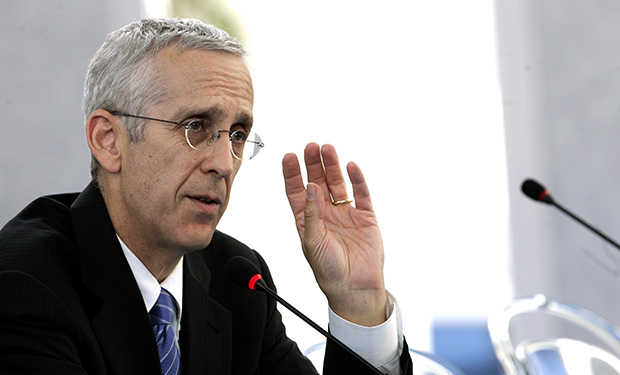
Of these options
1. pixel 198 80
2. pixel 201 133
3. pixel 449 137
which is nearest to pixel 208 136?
pixel 201 133

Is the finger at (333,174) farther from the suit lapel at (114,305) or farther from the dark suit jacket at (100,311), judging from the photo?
the suit lapel at (114,305)

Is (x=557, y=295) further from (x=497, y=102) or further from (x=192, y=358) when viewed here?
(x=192, y=358)

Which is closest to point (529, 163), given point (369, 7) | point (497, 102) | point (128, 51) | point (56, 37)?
point (497, 102)

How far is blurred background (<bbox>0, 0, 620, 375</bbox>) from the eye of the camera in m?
3.19

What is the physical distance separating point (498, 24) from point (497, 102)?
398 millimetres

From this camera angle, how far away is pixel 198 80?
1.51 metres

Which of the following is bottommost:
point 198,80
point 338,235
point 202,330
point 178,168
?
point 202,330

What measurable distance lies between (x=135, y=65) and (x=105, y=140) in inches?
7.1

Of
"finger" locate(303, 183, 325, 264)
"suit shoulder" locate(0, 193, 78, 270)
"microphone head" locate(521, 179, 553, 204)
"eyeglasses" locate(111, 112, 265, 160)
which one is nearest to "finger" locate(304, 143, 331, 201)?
"finger" locate(303, 183, 325, 264)

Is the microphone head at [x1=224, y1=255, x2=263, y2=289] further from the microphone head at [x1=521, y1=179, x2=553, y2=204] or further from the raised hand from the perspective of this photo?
the microphone head at [x1=521, y1=179, x2=553, y2=204]

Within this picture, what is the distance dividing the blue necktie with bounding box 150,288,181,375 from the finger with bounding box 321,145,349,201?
485 mm

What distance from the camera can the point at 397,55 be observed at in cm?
340

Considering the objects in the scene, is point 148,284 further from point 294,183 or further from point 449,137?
point 449,137

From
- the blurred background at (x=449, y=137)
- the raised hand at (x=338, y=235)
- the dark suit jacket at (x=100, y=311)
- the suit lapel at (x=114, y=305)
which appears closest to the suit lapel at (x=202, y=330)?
the dark suit jacket at (x=100, y=311)
